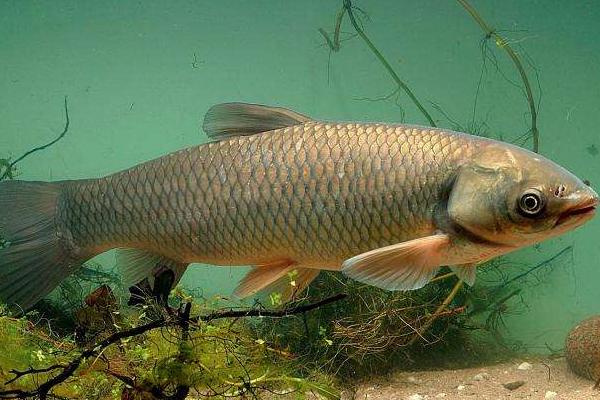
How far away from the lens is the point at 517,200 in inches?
121

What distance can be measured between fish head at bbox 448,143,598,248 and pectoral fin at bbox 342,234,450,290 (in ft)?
0.82

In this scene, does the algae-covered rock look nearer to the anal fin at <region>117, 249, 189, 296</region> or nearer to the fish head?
the fish head

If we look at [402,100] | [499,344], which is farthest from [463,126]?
[499,344]

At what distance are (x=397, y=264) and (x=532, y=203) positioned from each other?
75 centimetres

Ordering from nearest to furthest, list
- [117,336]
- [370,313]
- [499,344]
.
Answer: [117,336] < [370,313] < [499,344]

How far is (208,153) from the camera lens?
12.3ft

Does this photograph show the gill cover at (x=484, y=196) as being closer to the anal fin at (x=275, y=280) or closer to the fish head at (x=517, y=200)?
the fish head at (x=517, y=200)

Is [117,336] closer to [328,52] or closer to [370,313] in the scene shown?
[370,313]

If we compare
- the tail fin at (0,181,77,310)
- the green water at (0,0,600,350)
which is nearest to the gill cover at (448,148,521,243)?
the tail fin at (0,181,77,310)

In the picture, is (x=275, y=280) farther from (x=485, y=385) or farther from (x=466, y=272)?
(x=485, y=385)

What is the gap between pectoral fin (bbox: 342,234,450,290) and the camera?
9.78 feet

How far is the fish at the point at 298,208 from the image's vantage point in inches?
Answer: 121

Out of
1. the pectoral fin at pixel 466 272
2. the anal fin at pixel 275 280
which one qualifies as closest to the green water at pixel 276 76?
the anal fin at pixel 275 280

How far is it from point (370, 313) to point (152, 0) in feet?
20.3
